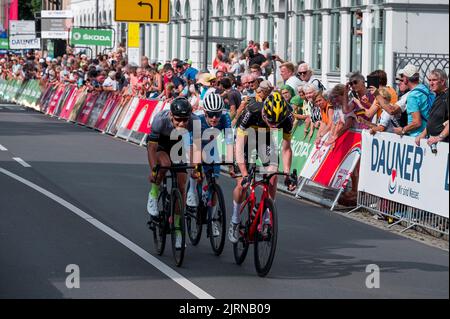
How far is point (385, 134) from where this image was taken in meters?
15.8

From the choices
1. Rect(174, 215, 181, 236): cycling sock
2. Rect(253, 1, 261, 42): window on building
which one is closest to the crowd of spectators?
Rect(174, 215, 181, 236): cycling sock

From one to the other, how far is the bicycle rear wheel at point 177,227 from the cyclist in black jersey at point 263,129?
22.7 inches

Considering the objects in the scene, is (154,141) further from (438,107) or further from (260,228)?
(438,107)

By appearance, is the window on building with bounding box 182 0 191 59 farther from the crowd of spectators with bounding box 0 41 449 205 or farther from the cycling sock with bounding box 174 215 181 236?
the cycling sock with bounding box 174 215 181 236

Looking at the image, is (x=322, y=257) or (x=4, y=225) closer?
(x=322, y=257)

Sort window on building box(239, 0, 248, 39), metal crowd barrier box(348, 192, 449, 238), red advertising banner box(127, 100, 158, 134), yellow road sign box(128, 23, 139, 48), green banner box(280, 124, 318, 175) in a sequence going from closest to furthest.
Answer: metal crowd barrier box(348, 192, 449, 238)
green banner box(280, 124, 318, 175)
red advertising banner box(127, 100, 158, 134)
window on building box(239, 0, 248, 39)
yellow road sign box(128, 23, 139, 48)

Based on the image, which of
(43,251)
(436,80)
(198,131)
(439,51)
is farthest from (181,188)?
(439,51)

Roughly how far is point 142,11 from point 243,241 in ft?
69.9

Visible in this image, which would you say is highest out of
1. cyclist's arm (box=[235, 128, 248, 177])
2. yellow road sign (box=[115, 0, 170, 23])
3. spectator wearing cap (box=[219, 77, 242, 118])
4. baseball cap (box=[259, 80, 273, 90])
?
yellow road sign (box=[115, 0, 170, 23])

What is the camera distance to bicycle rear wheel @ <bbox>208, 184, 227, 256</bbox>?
478 inches

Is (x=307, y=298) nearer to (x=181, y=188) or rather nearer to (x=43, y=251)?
(x=181, y=188)

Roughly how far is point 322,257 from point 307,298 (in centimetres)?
247

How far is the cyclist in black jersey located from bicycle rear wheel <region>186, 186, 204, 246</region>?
530mm

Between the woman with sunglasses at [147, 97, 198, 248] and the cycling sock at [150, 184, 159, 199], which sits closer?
the woman with sunglasses at [147, 97, 198, 248]
